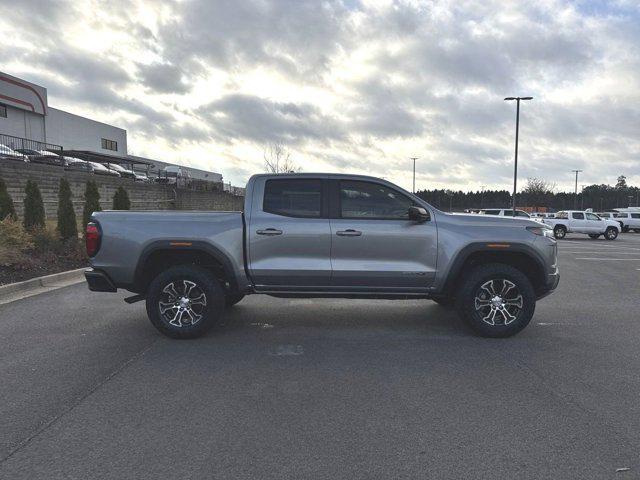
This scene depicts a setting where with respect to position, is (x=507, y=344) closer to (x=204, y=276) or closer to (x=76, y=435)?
(x=204, y=276)

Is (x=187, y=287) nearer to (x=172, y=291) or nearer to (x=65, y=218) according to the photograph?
(x=172, y=291)

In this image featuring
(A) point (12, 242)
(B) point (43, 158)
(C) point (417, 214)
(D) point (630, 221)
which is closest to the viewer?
(C) point (417, 214)

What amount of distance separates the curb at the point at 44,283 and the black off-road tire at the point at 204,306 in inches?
157

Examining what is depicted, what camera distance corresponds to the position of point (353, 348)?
5129 mm

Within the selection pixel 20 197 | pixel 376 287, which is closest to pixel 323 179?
pixel 376 287

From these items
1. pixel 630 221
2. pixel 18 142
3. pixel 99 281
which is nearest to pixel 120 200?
pixel 99 281

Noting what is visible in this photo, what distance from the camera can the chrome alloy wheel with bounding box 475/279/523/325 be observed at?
5.55 metres

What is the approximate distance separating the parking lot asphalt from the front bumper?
61 centimetres

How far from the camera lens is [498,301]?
219 inches

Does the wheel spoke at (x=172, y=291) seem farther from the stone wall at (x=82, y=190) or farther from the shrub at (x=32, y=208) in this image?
the shrub at (x=32, y=208)

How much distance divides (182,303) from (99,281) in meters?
1.05

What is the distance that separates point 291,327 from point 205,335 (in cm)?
113

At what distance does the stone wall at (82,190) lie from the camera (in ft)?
61.7

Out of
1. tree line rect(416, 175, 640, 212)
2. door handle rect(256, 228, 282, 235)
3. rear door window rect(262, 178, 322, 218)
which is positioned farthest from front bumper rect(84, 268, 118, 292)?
tree line rect(416, 175, 640, 212)
